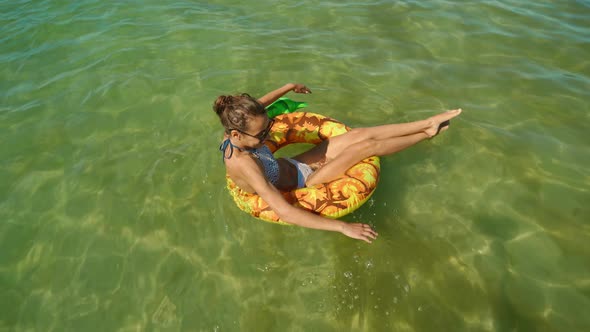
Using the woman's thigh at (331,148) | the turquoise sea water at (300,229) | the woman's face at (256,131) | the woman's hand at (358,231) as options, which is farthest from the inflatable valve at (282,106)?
the woman's hand at (358,231)

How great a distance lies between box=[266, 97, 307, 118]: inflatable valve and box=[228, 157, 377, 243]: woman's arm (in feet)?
4.49

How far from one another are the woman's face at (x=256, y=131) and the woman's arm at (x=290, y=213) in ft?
0.51

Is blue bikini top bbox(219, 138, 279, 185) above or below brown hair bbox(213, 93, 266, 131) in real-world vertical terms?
below

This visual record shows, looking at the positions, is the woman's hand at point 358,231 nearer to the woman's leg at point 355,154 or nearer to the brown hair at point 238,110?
the woman's leg at point 355,154

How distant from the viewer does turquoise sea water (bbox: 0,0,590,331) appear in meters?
3.27

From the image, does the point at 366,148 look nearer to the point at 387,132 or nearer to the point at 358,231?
the point at 387,132

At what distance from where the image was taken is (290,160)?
4.03 m

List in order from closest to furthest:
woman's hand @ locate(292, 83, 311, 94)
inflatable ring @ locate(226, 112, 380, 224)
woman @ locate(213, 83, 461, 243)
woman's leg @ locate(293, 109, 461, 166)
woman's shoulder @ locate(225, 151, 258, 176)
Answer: woman @ locate(213, 83, 461, 243), woman's shoulder @ locate(225, 151, 258, 176), inflatable ring @ locate(226, 112, 380, 224), woman's leg @ locate(293, 109, 461, 166), woman's hand @ locate(292, 83, 311, 94)

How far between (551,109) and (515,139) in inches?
38.8

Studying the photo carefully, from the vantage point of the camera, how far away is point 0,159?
506cm

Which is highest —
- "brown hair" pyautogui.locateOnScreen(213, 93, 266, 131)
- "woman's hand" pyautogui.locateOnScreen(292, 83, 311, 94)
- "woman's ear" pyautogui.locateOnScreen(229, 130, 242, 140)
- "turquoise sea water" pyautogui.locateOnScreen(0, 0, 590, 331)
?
"brown hair" pyautogui.locateOnScreen(213, 93, 266, 131)

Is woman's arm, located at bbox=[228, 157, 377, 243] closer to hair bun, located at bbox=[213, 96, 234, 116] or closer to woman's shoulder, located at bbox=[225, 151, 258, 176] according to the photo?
woman's shoulder, located at bbox=[225, 151, 258, 176]

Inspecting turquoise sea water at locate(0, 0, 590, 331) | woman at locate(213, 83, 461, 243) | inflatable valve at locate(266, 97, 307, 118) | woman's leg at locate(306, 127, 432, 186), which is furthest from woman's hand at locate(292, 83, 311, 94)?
turquoise sea water at locate(0, 0, 590, 331)

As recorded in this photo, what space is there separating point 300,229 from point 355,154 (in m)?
0.99
